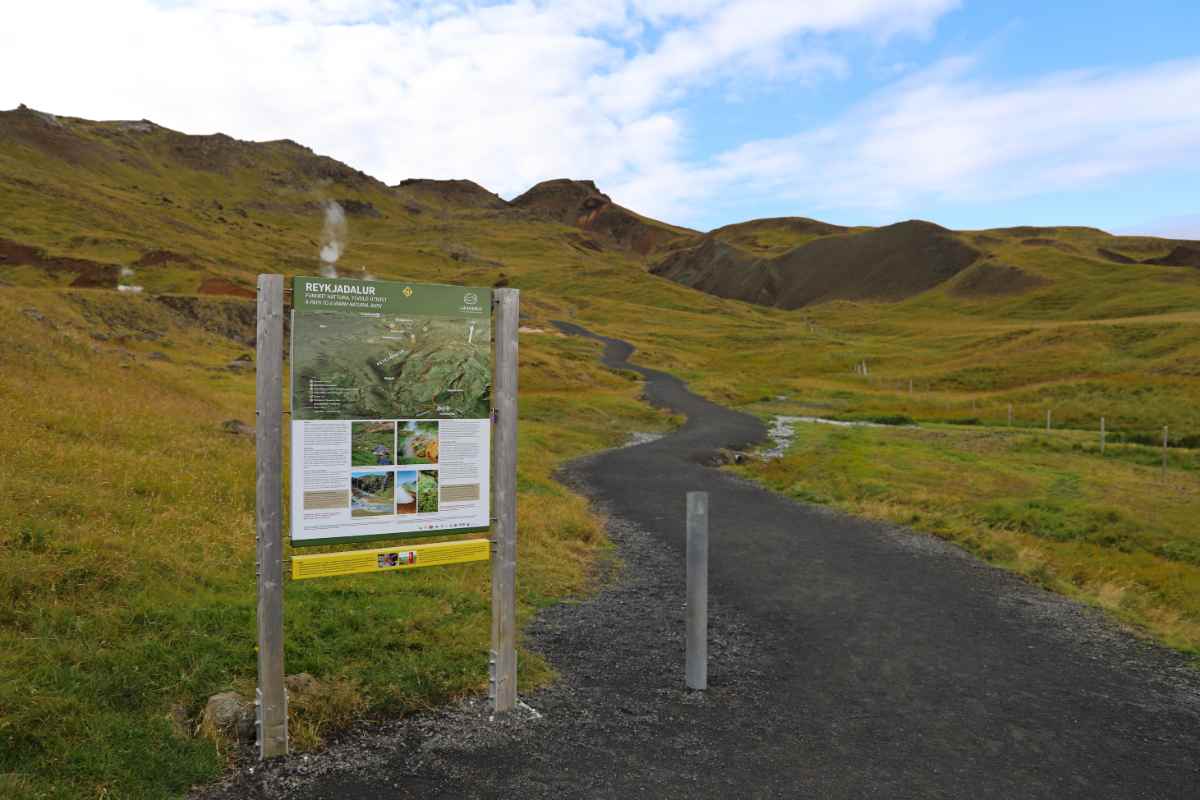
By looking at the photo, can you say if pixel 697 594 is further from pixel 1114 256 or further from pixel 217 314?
pixel 1114 256

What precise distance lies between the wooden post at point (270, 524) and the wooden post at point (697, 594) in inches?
157

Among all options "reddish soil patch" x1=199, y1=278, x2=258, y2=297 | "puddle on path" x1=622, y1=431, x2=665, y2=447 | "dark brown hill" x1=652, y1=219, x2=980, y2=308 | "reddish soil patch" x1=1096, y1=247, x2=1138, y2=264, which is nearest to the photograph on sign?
"puddle on path" x1=622, y1=431, x2=665, y2=447

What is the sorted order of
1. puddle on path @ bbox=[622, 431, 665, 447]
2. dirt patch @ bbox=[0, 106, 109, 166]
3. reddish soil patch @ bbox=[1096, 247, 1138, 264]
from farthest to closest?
dirt patch @ bbox=[0, 106, 109, 166]
reddish soil patch @ bbox=[1096, 247, 1138, 264]
puddle on path @ bbox=[622, 431, 665, 447]

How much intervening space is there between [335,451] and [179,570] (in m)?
3.70

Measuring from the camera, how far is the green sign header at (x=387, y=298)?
6.44m

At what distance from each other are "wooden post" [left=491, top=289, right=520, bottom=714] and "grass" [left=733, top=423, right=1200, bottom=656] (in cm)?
848

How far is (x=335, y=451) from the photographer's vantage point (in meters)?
6.60

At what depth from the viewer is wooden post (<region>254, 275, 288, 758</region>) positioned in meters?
6.22

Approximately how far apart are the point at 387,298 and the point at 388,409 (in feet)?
3.30

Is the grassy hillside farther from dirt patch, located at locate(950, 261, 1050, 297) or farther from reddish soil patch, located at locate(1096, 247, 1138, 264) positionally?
reddish soil patch, located at locate(1096, 247, 1138, 264)

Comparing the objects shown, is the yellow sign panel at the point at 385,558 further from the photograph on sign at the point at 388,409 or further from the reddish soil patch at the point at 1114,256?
the reddish soil patch at the point at 1114,256

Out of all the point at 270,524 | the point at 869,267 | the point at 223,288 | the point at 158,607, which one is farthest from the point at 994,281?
the point at 270,524

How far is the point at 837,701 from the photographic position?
25.1 feet

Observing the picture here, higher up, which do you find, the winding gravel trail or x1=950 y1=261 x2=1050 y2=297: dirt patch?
x1=950 y1=261 x2=1050 y2=297: dirt patch
